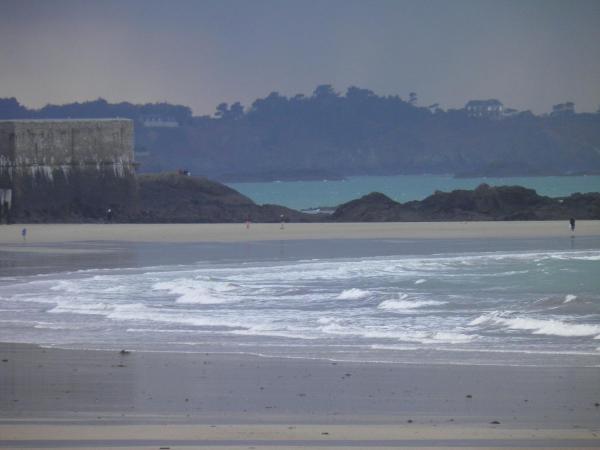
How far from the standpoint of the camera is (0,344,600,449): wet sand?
23.4ft

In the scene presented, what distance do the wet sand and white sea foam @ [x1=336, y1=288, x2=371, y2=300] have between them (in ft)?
19.0

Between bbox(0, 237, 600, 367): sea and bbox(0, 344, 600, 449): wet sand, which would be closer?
bbox(0, 344, 600, 449): wet sand

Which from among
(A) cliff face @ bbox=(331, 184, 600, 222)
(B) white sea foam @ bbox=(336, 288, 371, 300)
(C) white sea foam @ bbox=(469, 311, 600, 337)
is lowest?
(C) white sea foam @ bbox=(469, 311, 600, 337)

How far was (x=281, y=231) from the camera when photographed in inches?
1417

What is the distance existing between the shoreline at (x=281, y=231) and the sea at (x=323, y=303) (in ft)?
18.7

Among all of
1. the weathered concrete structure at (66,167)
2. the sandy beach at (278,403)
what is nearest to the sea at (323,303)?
the sandy beach at (278,403)

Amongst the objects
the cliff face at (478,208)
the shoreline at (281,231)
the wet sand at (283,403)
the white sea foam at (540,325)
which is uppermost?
the cliff face at (478,208)

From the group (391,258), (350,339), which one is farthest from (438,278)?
(350,339)

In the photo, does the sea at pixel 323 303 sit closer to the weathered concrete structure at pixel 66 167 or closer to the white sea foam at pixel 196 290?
the white sea foam at pixel 196 290

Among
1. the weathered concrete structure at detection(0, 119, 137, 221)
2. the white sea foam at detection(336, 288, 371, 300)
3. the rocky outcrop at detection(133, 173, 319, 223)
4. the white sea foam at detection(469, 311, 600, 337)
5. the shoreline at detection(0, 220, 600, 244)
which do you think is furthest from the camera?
the rocky outcrop at detection(133, 173, 319, 223)

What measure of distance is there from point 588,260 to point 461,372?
13903 millimetres

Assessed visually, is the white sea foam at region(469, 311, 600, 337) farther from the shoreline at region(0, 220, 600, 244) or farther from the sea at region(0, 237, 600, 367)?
the shoreline at region(0, 220, 600, 244)

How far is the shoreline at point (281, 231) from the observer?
32812 millimetres

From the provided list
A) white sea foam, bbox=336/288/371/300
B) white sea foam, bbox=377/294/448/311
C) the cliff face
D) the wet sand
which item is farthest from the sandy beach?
the cliff face
